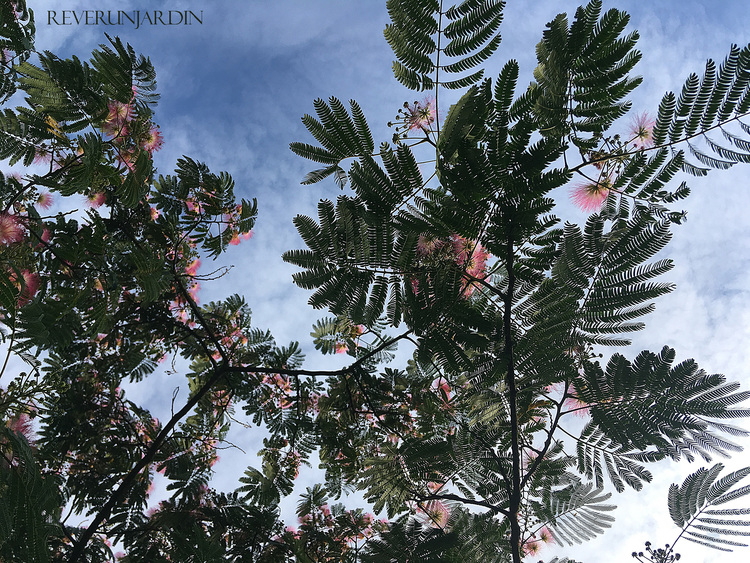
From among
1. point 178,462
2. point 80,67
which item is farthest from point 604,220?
point 178,462

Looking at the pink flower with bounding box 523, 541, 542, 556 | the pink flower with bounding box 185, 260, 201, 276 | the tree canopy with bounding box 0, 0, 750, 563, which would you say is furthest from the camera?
the pink flower with bounding box 185, 260, 201, 276

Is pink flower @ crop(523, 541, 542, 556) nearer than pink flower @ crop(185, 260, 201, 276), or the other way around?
pink flower @ crop(523, 541, 542, 556)

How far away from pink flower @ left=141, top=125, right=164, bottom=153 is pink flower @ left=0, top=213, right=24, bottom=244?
39.3 inches

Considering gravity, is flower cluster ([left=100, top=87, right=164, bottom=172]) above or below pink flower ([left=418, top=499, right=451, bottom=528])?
above

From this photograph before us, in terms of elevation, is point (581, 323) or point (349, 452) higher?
point (349, 452)

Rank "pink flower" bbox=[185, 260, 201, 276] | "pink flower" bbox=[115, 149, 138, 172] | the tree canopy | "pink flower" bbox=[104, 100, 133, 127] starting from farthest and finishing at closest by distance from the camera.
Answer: "pink flower" bbox=[185, 260, 201, 276] < "pink flower" bbox=[104, 100, 133, 127] < "pink flower" bbox=[115, 149, 138, 172] < the tree canopy

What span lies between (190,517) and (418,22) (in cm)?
303

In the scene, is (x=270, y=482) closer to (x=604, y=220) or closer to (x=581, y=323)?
(x=581, y=323)

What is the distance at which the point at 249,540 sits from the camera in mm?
3256

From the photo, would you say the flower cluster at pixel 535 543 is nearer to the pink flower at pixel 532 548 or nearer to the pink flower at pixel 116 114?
the pink flower at pixel 532 548

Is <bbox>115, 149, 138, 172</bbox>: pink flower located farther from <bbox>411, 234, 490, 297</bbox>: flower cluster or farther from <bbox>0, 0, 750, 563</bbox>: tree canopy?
<bbox>411, 234, 490, 297</bbox>: flower cluster

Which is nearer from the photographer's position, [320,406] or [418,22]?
[418,22]

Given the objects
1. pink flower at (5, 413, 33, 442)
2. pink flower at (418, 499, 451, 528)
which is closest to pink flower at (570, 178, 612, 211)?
pink flower at (418, 499, 451, 528)

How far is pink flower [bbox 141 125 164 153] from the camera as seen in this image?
341 centimetres
